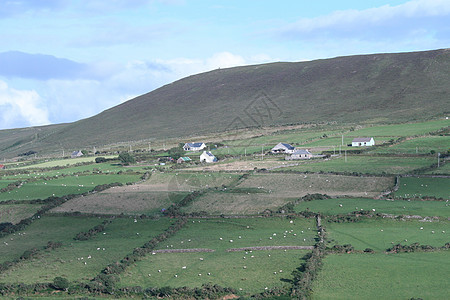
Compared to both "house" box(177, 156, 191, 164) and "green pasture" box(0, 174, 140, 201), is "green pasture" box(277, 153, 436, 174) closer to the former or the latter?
"house" box(177, 156, 191, 164)

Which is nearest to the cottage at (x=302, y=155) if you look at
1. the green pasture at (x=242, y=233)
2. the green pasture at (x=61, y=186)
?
the green pasture at (x=61, y=186)

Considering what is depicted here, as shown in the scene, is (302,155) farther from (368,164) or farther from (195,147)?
(195,147)

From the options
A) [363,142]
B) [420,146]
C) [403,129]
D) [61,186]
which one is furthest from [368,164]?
[61,186]

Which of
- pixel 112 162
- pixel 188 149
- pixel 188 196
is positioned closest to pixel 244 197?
pixel 188 196

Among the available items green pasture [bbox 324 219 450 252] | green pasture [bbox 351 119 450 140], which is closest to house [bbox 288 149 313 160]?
green pasture [bbox 351 119 450 140]

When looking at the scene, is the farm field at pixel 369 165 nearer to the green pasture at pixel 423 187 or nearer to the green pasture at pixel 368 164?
the green pasture at pixel 368 164

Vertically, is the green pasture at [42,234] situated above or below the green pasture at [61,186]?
below
